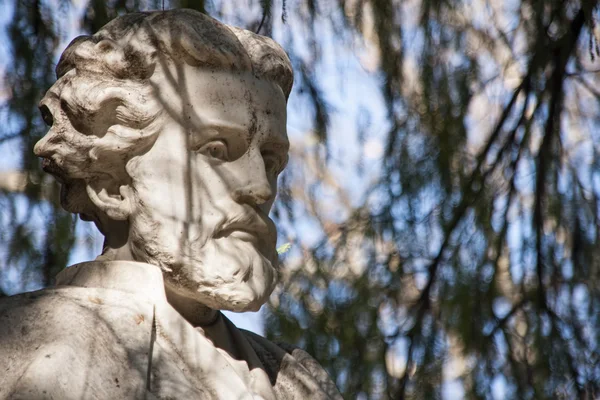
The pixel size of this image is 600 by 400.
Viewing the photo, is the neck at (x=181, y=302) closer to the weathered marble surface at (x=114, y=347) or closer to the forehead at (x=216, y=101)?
the weathered marble surface at (x=114, y=347)

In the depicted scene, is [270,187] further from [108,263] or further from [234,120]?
[108,263]

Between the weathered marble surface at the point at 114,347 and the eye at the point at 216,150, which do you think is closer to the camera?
the weathered marble surface at the point at 114,347

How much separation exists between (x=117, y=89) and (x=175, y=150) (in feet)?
0.55

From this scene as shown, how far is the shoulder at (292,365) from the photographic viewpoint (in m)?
3.06

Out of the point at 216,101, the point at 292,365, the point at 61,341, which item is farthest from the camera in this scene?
the point at 292,365

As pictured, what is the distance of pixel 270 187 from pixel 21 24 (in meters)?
0.92

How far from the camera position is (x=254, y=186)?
9.59ft

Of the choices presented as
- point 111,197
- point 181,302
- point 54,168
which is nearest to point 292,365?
point 181,302

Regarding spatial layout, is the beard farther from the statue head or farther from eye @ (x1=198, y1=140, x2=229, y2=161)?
eye @ (x1=198, y1=140, x2=229, y2=161)

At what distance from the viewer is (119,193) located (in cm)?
295

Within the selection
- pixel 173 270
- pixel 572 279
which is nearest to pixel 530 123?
pixel 572 279

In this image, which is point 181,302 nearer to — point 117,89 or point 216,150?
point 216,150

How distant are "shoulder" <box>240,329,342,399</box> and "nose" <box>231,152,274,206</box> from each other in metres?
0.35

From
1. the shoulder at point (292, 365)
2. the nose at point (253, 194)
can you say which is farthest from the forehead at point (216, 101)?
the shoulder at point (292, 365)
